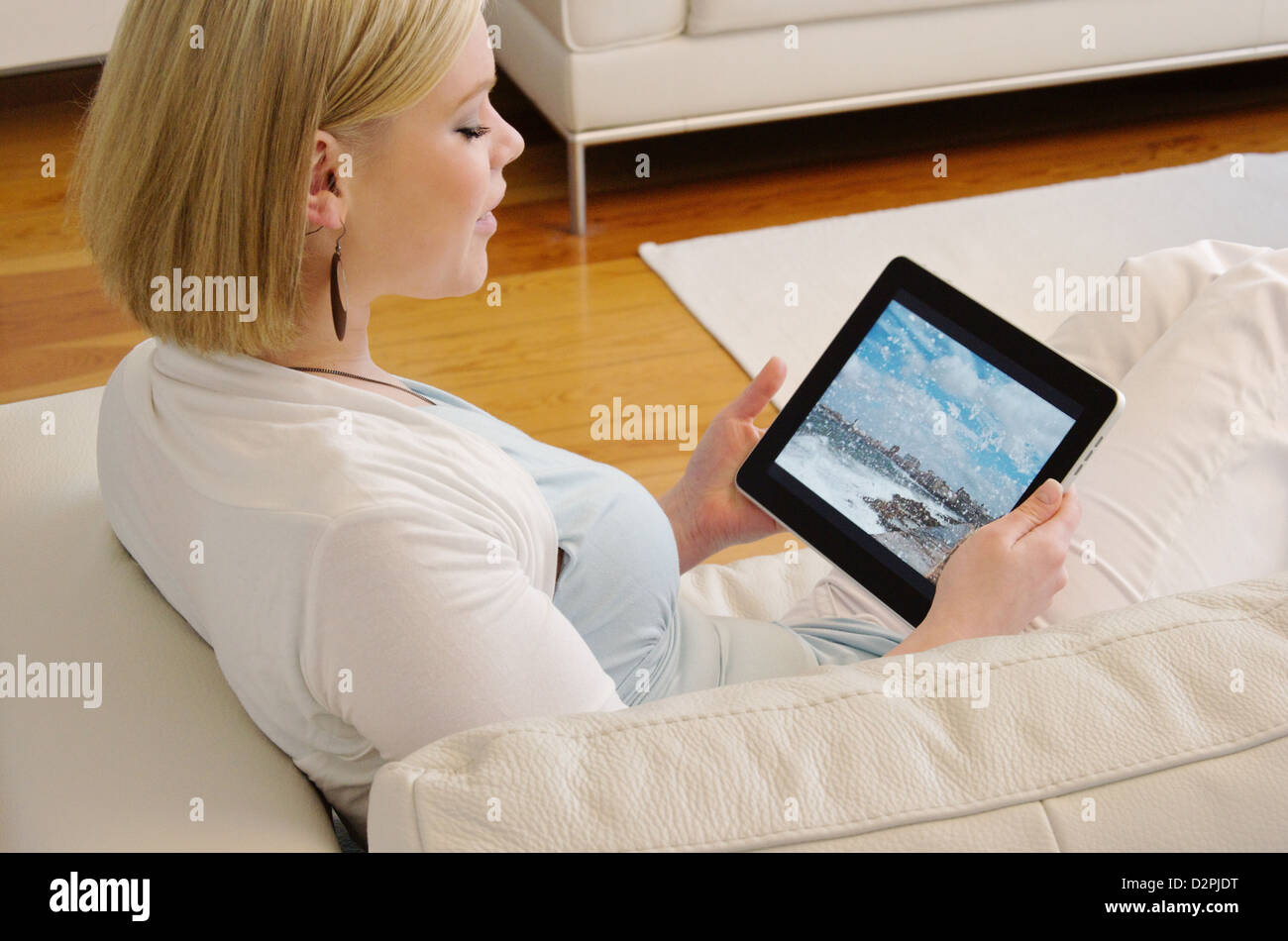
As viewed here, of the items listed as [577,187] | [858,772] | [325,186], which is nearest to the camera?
[858,772]

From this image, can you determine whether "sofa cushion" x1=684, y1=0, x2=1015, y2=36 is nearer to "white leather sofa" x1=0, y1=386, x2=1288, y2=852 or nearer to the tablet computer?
the tablet computer

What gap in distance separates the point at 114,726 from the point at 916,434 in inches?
24.3

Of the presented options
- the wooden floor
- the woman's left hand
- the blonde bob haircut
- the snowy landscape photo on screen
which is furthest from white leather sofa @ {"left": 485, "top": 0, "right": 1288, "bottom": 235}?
the blonde bob haircut

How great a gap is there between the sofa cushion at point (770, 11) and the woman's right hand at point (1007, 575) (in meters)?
1.72

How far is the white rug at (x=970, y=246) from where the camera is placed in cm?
232

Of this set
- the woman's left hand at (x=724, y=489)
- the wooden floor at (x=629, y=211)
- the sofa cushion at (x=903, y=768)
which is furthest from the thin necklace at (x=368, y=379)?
the wooden floor at (x=629, y=211)

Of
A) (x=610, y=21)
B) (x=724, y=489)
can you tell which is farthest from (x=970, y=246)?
(x=724, y=489)

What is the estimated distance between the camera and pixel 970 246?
98.3 inches

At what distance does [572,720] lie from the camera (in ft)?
1.90

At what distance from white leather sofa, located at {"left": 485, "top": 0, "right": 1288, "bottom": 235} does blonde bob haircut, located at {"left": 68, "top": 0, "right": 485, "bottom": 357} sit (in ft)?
5.36

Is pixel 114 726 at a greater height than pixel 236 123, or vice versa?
pixel 236 123

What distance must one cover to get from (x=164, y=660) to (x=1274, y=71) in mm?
3201

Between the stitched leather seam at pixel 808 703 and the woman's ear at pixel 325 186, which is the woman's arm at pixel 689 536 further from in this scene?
the stitched leather seam at pixel 808 703

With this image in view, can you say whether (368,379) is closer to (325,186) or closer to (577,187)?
(325,186)
